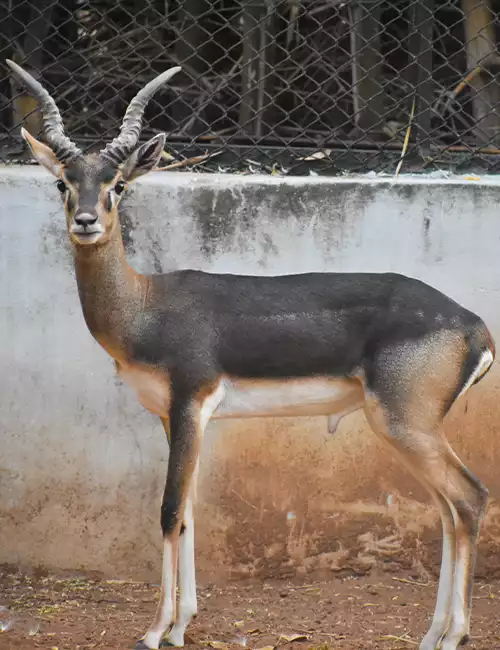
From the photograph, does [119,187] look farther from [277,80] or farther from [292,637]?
[277,80]

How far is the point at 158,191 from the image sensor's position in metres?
5.77

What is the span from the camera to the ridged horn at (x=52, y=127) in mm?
4664

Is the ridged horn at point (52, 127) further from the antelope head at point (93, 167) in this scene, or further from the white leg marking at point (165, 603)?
the white leg marking at point (165, 603)

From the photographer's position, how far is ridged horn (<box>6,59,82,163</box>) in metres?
4.66

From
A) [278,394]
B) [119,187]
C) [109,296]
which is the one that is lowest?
[278,394]

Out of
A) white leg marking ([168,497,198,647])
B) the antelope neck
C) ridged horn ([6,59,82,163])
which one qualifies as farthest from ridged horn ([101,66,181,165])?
white leg marking ([168,497,198,647])

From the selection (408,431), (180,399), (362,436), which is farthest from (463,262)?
(180,399)

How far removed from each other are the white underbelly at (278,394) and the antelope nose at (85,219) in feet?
3.01

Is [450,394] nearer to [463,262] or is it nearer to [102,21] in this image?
[463,262]

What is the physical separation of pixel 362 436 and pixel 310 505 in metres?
0.45

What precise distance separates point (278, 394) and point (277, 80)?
8.79ft

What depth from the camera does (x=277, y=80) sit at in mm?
6910

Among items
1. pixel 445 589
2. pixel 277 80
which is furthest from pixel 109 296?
pixel 277 80

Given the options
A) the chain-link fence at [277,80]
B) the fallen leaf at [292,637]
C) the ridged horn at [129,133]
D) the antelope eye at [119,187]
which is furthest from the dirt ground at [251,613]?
the chain-link fence at [277,80]
